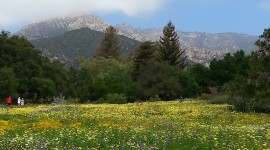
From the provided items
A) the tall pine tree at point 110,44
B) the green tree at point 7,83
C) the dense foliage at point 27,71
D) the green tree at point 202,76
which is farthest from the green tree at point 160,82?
the tall pine tree at point 110,44

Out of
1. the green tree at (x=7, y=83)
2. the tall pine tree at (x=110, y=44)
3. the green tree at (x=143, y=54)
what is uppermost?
the tall pine tree at (x=110, y=44)

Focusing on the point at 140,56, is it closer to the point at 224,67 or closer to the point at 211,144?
the point at 224,67

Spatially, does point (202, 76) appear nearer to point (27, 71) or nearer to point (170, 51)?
point (170, 51)

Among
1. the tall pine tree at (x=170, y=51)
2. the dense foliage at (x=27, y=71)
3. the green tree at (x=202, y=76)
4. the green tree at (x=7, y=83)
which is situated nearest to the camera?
the green tree at (x=7, y=83)

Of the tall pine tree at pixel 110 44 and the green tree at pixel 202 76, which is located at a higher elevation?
the tall pine tree at pixel 110 44

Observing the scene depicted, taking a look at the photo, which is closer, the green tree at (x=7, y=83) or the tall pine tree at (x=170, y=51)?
the green tree at (x=7, y=83)

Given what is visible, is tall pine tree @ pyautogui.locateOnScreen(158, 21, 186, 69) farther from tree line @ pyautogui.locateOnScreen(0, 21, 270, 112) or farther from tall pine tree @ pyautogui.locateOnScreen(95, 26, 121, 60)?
tall pine tree @ pyautogui.locateOnScreen(95, 26, 121, 60)

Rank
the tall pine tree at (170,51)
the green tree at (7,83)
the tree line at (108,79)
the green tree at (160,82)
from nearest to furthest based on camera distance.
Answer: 1. the green tree at (7,83)
2. the tree line at (108,79)
3. the green tree at (160,82)
4. the tall pine tree at (170,51)

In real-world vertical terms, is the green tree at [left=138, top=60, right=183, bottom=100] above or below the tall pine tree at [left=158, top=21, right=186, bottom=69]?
below

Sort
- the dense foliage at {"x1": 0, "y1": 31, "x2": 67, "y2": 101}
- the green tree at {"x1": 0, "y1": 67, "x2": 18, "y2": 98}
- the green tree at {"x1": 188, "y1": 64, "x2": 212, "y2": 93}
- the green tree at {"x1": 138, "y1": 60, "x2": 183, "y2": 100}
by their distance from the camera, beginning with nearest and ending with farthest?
the green tree at {"x1": 0, "y1": 67, "x2": 18, "y2": 98} → the green tree at {"x1": 138, "y1": 60, "x2": 183, "y2": 100} → the dense foliage at {"x1": 0, "y1": 31, "x2": 67, "y2": 101} → the green tree at {"x1": 188, "y1": 64, "x2": 212, "y2": 93}

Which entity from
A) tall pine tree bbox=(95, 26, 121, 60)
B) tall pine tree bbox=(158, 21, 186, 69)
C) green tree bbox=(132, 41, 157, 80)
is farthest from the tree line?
tall pine tree bbox=(95, 26, 121, 60)

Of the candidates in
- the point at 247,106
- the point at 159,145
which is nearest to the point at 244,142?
the point at 159,145

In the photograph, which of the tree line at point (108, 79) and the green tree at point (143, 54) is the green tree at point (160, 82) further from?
the green tree at point (143, 54)

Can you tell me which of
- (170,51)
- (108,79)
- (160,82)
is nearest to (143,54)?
(170,51)
